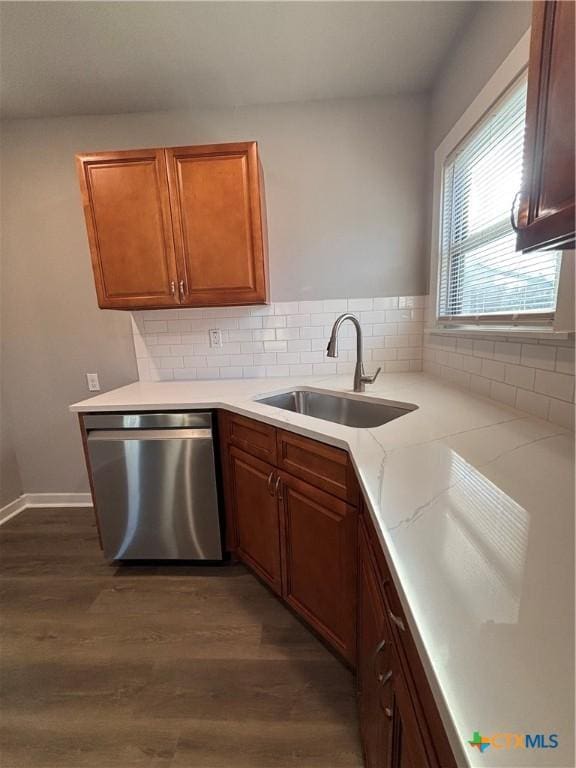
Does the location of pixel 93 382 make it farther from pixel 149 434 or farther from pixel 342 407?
pixel 342 407

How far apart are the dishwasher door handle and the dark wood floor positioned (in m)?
0.79

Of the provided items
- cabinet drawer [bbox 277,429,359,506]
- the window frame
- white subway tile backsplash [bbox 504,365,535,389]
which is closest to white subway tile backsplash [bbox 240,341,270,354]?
cabinet drawer [bbox 277,429,359,506]

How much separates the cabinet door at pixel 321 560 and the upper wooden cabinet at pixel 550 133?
0.89m

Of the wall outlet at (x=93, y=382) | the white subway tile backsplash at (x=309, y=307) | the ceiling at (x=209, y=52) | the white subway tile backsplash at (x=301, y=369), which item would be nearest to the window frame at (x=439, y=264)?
the ceiling at (x=209, y=52)

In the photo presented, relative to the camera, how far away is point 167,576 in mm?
1768

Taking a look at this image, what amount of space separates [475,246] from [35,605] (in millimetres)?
2775

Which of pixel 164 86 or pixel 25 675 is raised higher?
pixel 164 86

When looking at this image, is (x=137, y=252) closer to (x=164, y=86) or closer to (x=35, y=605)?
(x=164, y=86)

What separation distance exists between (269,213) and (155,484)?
1.75 m

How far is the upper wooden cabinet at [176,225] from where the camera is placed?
1.69 metres

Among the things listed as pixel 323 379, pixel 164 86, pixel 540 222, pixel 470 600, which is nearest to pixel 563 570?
pixel 470 600

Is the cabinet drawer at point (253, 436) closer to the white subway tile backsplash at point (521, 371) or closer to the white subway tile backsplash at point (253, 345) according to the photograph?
the white subway tile backsplash at point (253, 345)

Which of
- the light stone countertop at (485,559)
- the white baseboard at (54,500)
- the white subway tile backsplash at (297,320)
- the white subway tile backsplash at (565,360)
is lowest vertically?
the white baseboard at (54,500)

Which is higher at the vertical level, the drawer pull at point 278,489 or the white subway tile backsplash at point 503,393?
the white subway tile backsplash at point 503,393
